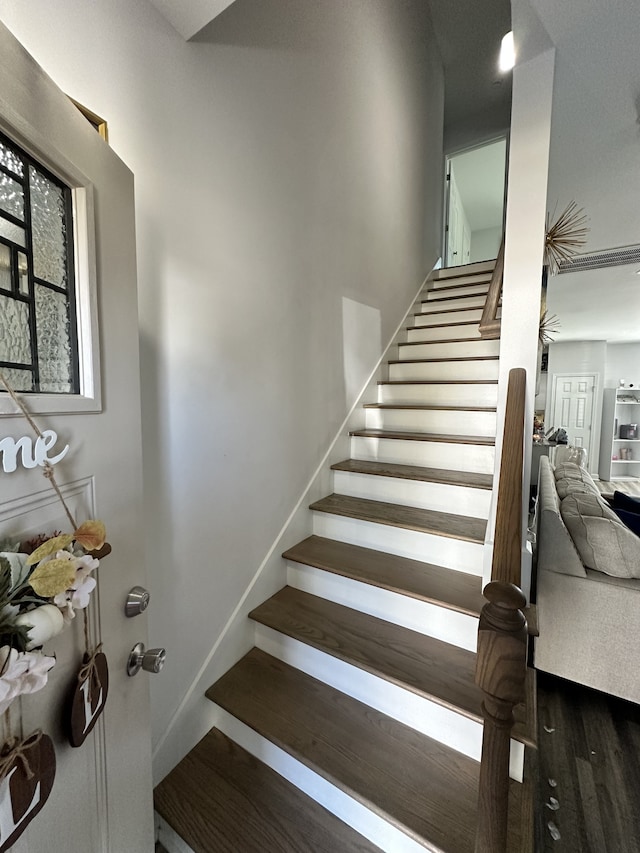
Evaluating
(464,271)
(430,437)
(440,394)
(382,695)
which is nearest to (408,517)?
(430,437)

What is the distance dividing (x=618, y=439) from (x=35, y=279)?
8.74 meters

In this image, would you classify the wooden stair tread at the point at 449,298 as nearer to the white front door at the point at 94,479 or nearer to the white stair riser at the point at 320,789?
the white front door at the point at 94,479

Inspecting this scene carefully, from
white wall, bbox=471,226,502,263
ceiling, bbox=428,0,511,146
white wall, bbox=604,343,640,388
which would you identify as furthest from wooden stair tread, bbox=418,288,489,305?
white wall, bbox=604,343,640,388

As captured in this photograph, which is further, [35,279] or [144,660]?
[144,660]

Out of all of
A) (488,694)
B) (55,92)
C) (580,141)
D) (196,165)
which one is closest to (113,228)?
(55,92)

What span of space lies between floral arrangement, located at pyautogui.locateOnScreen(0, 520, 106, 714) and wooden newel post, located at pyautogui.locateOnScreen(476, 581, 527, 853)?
644 mm

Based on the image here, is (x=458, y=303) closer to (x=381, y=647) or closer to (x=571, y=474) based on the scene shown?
(x=571, y=474)

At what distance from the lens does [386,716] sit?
1.22 meters

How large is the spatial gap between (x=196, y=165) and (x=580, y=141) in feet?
6.52

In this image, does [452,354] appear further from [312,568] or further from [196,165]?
[196,165]

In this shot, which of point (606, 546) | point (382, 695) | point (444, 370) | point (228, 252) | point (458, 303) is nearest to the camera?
point (382, 695)

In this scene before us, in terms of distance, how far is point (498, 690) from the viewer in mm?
630

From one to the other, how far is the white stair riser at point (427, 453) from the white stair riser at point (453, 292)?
1912mm

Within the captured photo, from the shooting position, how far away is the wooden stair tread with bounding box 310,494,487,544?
1538 mm
